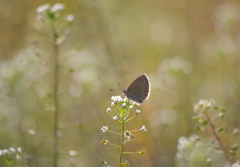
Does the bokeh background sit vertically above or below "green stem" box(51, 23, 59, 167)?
above

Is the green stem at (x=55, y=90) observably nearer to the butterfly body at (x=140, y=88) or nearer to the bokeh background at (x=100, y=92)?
the bokeh background at (x=100, y=92)

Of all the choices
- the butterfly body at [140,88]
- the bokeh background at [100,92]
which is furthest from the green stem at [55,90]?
the butterfly body at [140,88]

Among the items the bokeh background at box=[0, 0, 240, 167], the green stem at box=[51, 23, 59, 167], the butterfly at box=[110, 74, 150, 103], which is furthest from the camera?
the bokeh background at box=[0, 0, 240, 167]

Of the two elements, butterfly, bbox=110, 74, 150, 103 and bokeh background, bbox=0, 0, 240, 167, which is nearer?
butterfly, bbox=110, 74, 150, 103

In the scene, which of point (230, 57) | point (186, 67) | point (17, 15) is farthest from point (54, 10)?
point (17, 15)

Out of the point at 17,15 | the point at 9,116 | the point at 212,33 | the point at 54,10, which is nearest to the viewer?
the point at 54,10

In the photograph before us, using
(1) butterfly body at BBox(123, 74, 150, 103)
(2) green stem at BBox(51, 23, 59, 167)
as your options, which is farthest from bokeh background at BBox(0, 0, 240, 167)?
(1) butterfly body at BBox(123, 74, 150, 103)

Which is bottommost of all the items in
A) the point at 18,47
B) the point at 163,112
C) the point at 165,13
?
the point at 163,112

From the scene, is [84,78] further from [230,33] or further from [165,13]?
[165,13]

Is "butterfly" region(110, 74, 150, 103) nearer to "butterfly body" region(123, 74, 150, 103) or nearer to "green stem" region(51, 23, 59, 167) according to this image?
"butterfly body" region(123, 74, 150, 103)

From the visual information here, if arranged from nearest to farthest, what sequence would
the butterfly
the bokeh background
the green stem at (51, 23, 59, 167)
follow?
the butterfly < the green stem at (51, 23, 59, 167) < the bokeh background

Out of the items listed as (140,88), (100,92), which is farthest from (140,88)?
(100,92)
